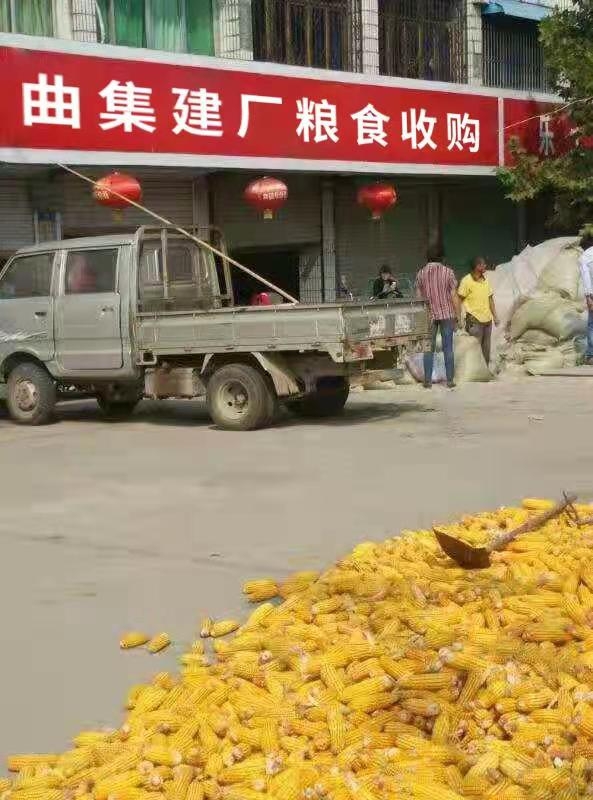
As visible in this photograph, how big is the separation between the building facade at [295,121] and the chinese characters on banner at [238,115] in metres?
0.03

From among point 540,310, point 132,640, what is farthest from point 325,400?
point 132,640

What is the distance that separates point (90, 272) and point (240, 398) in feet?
7.22

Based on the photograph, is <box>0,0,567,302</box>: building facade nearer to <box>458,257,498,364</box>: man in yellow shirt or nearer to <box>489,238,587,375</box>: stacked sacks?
<box>489,238,587,375</box>: stacked sacks

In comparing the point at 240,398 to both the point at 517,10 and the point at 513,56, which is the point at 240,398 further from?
the point at 513,56

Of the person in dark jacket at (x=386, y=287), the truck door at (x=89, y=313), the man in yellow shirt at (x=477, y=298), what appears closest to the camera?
the truck door at (x=89, y=313)

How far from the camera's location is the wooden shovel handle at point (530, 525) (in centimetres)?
573

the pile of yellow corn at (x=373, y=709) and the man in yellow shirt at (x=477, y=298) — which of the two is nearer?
the pile of yellow corn at (x=373, y=709)

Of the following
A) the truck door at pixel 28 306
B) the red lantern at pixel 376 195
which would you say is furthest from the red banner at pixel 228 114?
the truck door at pixel 28 306

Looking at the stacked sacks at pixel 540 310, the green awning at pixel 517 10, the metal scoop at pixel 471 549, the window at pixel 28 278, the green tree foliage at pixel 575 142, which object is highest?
the green awning at pixel 517 10

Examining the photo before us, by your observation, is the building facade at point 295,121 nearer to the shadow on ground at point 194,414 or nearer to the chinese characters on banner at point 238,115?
the chinese characters on banner at point 238,115

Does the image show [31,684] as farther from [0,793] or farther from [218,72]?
[218,72]

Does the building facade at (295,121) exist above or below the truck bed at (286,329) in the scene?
above

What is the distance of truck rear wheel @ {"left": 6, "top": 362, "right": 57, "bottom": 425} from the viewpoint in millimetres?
13070

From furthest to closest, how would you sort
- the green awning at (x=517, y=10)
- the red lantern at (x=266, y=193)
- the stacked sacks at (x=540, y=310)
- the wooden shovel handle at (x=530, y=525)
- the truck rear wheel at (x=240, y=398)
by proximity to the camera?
the green awning at (x=517, y=10), the stacked sacks at (x=540, y=310), the red lantern at (x=266, y=193), the truck rear wheel at (x=240, y=398), the wooden shovel handle at (x=530, y=525)
